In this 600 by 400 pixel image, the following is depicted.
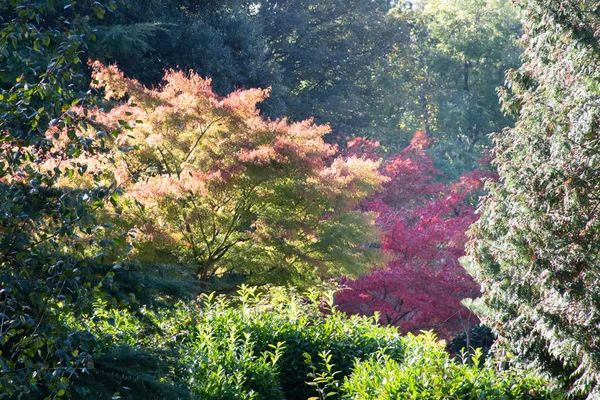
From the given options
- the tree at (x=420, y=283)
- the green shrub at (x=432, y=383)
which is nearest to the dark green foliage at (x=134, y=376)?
the green shrub at (x=432, y=383)

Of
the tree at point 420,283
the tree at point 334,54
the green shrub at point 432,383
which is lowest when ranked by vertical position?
the green shrub at point 432,383

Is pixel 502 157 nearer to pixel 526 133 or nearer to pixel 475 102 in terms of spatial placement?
pixel 526 133

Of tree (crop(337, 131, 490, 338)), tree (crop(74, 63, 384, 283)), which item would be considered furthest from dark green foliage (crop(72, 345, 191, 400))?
tree (crop(337, 131, 490, 338))

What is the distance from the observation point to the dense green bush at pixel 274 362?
14.2ft

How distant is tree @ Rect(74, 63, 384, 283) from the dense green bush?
199 cm

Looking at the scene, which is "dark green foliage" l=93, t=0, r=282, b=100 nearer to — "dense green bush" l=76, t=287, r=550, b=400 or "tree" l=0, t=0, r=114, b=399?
"dense green bush" l=76, t=287, r=550, b=400

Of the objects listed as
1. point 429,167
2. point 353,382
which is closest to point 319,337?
point 353,382

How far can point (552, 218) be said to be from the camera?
224 inches

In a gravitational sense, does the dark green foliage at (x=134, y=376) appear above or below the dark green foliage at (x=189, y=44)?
below

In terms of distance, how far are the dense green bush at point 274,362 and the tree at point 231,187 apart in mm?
1986

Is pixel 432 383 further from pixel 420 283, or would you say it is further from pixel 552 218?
pixel 420 283

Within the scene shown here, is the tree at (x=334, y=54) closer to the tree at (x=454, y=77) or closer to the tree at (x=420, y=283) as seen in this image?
the tree at (x=454, y=77)

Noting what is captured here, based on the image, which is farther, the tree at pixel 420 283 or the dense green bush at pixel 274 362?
the tree at pixel 420 283

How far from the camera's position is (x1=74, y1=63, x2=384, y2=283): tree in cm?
833
